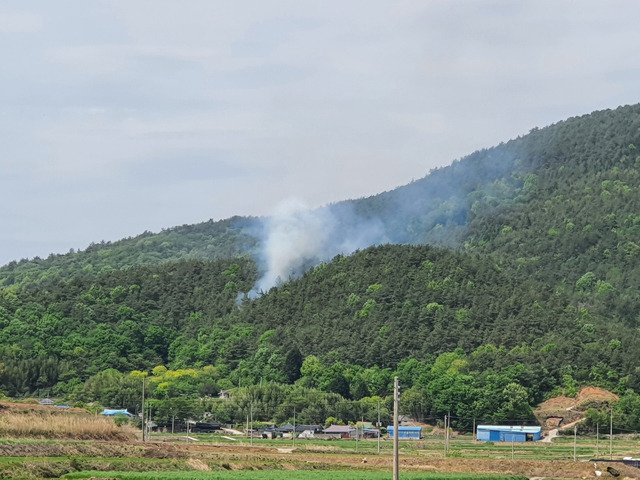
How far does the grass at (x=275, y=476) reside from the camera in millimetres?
82000

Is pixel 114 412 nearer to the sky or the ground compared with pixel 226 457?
nearer to the sky

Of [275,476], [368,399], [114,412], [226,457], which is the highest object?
[368,399]

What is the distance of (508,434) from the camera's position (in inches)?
6417

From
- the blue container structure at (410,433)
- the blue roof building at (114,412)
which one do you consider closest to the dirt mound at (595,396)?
the blue container structure at (410,433)

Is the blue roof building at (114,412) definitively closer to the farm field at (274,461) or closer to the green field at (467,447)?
the green field at (467,447)

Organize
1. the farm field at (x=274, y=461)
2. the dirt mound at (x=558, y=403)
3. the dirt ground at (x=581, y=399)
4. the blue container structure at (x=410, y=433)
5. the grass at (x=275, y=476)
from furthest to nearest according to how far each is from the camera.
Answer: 1. the dirt mound at (x=558, y=403)
2. the dirt ground at (x=581, y=399)
3. the blue container structure at (x=410, y=433)
4. the farm field at (x=274, y=461)
5. the grass at (x=275, y=476)

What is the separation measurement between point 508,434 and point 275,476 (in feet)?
268

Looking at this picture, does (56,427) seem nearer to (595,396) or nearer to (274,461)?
(274,461)

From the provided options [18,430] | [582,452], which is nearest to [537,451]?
[582,452]

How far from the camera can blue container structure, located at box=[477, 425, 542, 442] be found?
534ft

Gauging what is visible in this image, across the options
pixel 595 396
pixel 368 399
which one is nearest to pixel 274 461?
pixel 368 399

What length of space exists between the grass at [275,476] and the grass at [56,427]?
77.7 ft

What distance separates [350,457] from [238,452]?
11.6 m

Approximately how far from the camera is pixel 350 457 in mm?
121812
